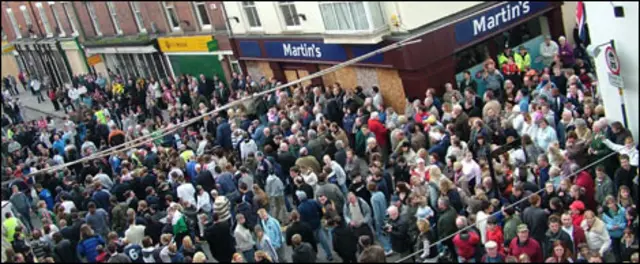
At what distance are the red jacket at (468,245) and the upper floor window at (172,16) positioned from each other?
17.8 meters

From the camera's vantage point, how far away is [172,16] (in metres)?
24.6

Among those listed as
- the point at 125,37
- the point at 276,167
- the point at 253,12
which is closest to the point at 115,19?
A: the point at 125,37

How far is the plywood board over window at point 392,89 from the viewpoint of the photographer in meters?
16.1

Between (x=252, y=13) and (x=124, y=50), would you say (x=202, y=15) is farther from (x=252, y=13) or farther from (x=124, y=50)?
(x=124, y=50)

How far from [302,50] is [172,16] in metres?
7.94

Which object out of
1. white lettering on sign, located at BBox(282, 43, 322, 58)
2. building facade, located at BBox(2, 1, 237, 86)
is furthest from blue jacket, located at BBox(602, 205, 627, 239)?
building facade, located at BBox(2, 1, 237, 86)

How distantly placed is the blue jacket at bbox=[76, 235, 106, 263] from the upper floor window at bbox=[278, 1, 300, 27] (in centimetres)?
836

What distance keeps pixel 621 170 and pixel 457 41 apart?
17.9ft

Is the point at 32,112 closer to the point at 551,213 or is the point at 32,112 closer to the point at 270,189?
the point at 270,189

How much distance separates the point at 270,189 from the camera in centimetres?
1180

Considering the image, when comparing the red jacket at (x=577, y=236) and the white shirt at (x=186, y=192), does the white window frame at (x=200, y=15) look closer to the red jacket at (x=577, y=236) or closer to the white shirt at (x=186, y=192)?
the white shirt at (x=186, y=192)

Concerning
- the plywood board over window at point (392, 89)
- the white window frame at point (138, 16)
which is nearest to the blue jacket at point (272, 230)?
the plywood board over window at point (392, 89)

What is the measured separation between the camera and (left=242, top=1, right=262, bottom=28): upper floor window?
64.2 ft

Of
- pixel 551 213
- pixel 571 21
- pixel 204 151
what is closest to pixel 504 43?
pixel 571 21
